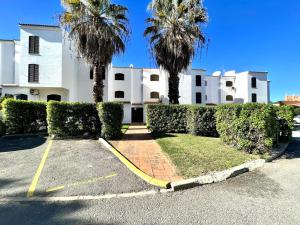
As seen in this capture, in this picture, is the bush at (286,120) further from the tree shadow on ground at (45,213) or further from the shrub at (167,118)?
the tree shadow on ground at (45,213)

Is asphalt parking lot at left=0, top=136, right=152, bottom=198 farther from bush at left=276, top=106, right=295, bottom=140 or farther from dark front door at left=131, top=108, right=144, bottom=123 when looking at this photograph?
dark front door at left=131, top=108, right=144, bottom=123

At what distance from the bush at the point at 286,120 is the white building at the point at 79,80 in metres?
11.1

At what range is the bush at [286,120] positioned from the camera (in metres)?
11.0

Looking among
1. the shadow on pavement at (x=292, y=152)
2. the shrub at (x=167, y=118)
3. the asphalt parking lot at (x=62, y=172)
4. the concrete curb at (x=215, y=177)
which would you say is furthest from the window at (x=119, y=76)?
the concrete curb at (x=215, y=177)

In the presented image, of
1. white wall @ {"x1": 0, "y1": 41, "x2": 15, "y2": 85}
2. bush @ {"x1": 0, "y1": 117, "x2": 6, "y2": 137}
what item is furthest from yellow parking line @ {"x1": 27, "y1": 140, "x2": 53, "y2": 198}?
white wall @ {"x1": 0, "y1": 41, "x2": 15, "y2": 85}

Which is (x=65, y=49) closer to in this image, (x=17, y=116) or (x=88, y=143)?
(x=17, y=116)

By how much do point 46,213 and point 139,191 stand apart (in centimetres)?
194

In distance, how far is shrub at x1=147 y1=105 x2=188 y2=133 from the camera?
13.6m

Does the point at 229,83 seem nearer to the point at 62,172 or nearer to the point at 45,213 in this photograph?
the point at 62,172

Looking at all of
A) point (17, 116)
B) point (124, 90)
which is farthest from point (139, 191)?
point (124, 90)

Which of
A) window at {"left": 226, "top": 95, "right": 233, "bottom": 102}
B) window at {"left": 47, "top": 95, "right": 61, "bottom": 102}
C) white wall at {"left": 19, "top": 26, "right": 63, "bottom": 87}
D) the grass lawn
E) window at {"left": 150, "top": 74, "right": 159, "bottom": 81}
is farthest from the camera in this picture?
window at {"left": 226, "top": 95, "right": 233, "bottom": 102}

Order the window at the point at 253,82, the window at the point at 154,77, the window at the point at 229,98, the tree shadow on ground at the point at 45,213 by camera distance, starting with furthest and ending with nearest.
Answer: the window at the point at 229,98 → the window at the point at 253,82 → the window at the point at 154,77 → the tree shadow on ground at the point at 45,213

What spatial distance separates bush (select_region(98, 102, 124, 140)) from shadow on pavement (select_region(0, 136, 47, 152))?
299cm

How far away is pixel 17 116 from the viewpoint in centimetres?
1232
